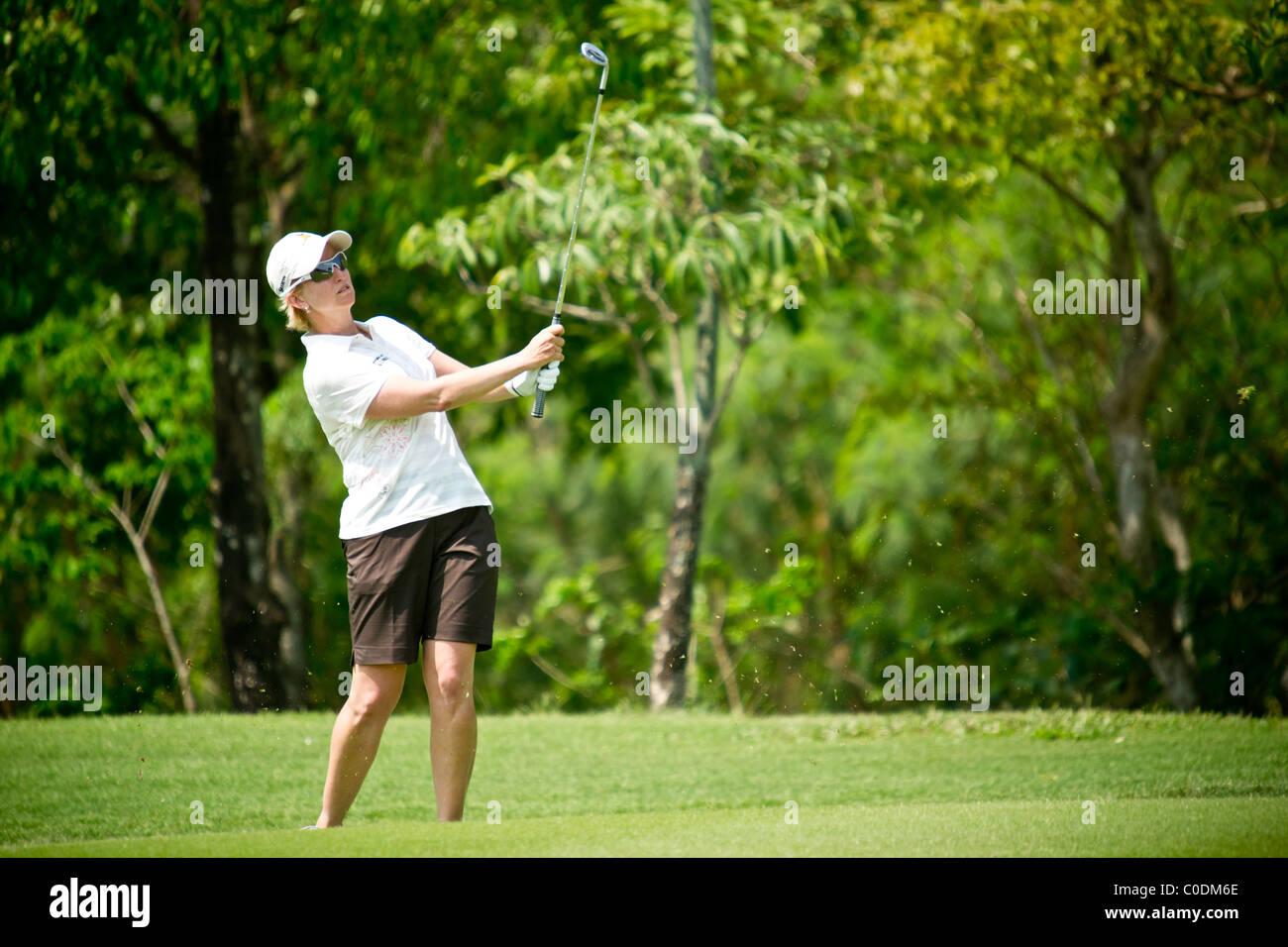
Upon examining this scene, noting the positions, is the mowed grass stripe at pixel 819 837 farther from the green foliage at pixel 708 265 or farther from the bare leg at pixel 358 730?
the green foliage at pixel 708 265

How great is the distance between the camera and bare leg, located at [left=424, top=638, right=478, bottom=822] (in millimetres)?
4547

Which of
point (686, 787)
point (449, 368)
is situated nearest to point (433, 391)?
point (449, 368)

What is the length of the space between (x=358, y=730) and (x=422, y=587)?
0.52 meters

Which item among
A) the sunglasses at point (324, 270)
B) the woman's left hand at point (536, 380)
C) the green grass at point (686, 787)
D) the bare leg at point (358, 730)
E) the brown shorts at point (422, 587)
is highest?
the sunglasses at point (324, 270)

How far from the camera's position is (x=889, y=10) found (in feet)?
33.1

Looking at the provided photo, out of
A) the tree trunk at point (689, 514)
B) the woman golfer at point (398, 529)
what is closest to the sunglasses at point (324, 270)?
the woman golfer at point (398, 529)

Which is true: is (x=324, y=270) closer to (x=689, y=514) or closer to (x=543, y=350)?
(x=543, y=350)

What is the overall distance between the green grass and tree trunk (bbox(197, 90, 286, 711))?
2.58 m

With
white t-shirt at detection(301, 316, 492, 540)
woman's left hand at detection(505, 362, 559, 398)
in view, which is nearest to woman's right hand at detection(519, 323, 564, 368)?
woman's left hand at detection(505, 362, 559, 398)

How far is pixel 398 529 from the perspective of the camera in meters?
4.61

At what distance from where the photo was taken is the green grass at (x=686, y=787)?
4.22 m

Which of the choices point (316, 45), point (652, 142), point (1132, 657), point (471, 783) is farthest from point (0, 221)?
point (1132, 657)

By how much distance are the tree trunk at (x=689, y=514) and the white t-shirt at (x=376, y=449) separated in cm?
481

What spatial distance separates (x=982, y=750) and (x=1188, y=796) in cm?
133
